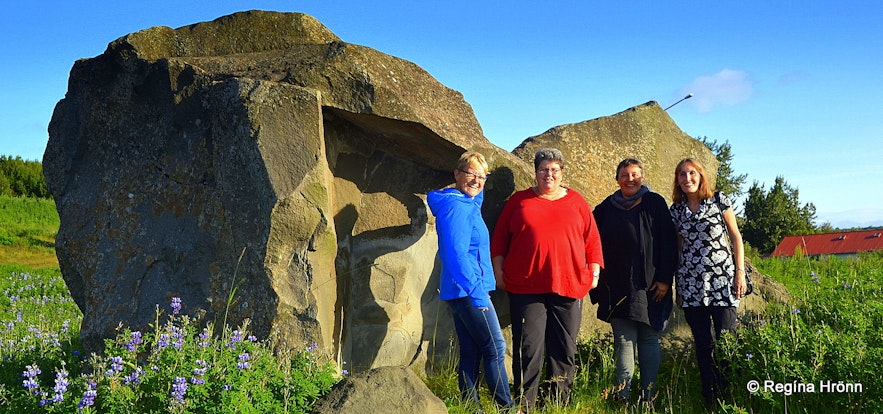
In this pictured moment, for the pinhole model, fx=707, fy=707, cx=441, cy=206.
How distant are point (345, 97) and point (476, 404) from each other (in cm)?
264

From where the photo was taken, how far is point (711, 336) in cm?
589

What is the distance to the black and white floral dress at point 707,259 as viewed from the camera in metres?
5.73

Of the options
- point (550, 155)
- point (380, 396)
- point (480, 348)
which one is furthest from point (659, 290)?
point (380, 396)

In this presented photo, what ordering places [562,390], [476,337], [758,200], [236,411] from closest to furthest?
1. [236,411]
2. [476,337]
3. [562,390]
4. [758,200]

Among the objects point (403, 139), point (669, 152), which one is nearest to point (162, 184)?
point (403, 139)

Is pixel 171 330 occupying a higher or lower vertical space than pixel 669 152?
lower

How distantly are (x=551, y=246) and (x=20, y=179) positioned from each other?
119 feet

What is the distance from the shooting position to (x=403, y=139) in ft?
20.7

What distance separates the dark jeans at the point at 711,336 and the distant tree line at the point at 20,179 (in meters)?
35.5

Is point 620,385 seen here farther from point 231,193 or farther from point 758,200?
point 758,200

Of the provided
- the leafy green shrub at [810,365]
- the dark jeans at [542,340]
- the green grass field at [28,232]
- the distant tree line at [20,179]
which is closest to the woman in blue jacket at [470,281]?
the dark jeans at [542,340]

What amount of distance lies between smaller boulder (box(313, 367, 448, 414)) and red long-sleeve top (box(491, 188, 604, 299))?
4.69 feet

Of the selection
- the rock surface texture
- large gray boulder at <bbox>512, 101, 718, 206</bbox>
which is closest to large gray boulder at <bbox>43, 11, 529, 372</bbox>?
the rock surface texture

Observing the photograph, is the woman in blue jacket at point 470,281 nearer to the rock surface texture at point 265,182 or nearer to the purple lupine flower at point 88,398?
the rock surface texture at point 265,182
